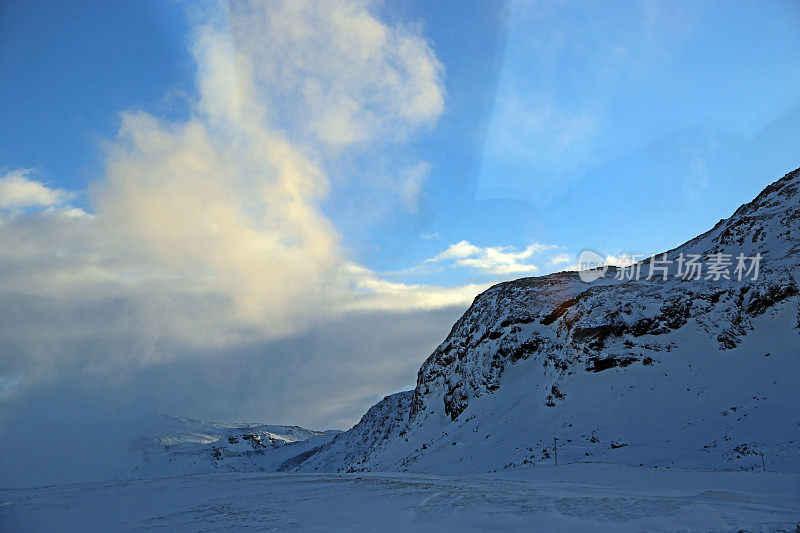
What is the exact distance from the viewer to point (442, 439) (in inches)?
1567

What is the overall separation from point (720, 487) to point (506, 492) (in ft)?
22.0

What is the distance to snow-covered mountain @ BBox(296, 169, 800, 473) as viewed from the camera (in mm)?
25688

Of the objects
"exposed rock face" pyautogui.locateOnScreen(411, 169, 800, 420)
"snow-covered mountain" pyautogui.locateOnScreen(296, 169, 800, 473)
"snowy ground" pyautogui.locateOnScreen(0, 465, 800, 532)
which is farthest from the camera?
"exposed rock face" pyautogui.locateOnScreen(411, 169, 800, 420)

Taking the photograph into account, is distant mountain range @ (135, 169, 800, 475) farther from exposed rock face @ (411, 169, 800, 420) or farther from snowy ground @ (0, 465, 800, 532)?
snowy ground @ (0, 465, 800, 532)

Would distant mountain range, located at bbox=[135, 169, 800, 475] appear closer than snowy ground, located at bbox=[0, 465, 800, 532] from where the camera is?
No

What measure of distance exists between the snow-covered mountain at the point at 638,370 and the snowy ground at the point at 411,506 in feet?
34.6

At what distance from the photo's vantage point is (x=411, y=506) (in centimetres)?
1013

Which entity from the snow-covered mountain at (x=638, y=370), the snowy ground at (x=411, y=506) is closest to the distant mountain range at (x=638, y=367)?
the snow-covered mountain at (x=638, y=370)

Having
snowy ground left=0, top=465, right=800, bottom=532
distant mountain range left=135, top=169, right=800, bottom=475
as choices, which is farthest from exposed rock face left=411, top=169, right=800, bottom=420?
snowy ground left=0, top=465, right=800, bottom=532

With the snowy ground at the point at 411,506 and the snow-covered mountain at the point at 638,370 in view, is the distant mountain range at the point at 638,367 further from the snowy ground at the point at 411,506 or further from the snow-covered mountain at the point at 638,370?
the snowy ground at the point at 411,506

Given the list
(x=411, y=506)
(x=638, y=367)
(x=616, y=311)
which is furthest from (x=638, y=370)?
(x=411, y=506)

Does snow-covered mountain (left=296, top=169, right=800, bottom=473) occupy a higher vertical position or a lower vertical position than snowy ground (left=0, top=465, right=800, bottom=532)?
higher

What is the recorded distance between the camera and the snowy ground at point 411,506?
841 cm

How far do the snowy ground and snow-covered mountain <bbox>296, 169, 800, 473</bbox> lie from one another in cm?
1056
